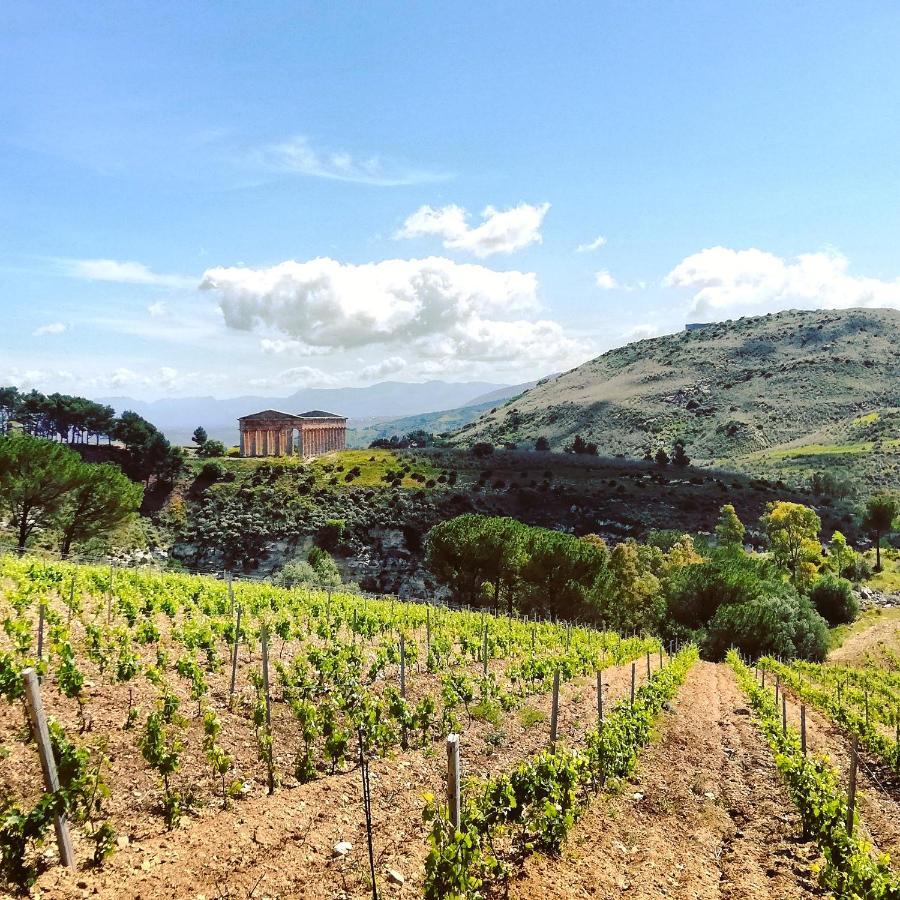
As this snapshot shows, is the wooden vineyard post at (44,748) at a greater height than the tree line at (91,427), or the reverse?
the tree line at (91,427)

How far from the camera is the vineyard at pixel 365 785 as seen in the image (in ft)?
26.4

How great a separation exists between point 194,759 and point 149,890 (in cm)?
388

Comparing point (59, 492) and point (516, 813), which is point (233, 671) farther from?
point (59, 492)

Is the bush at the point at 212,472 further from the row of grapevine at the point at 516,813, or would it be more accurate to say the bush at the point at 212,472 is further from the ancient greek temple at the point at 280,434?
the row of grapevine at the point at 516,813

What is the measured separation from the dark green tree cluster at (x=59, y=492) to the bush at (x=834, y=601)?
70.1 metres

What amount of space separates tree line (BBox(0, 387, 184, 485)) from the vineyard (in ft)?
282

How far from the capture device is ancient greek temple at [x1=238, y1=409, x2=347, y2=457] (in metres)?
136

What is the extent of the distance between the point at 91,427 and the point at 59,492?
68.4 metres

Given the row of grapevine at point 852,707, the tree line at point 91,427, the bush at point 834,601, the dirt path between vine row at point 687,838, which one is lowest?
the bush at point 834,601

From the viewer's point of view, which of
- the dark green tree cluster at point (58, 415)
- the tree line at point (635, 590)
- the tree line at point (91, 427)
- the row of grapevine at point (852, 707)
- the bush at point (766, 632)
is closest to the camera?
the row of grapevine at point (852, 707)

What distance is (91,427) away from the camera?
356 feet

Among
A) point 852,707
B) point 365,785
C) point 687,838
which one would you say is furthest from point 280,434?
point 365,785

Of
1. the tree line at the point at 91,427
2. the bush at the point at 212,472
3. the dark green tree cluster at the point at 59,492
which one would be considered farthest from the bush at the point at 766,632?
the tree line at the point at 91,427

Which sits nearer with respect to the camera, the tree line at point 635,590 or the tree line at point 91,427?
the tree line at point 635,590
